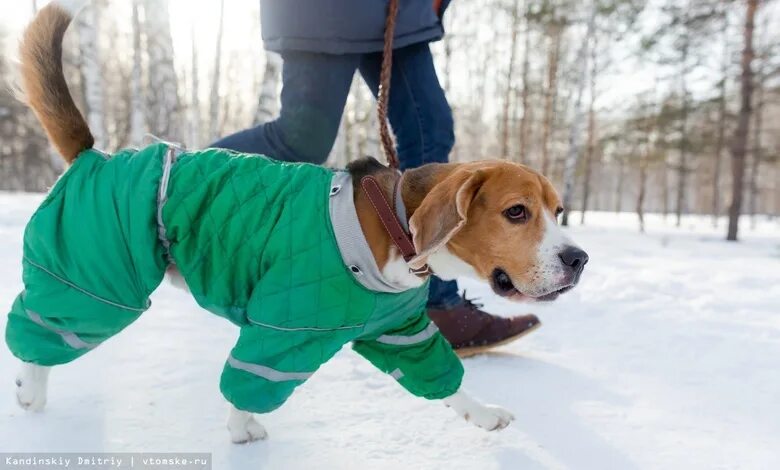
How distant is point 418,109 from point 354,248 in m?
1.08

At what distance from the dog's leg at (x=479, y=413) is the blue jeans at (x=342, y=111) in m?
0.82

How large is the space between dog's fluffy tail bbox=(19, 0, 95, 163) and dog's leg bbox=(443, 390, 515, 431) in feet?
4.99

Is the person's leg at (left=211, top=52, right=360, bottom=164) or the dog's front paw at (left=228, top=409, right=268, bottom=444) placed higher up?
the person's leg at (left=211, top=52, right=360, bottom=164)

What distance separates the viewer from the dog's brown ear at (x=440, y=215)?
155 centimetres

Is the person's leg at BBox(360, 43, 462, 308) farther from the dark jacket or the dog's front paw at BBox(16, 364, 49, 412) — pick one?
the dog's front paw at BBox(16, 364, 49, 412)

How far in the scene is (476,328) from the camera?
2510 mm

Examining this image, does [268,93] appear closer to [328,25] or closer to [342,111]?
[342,111]

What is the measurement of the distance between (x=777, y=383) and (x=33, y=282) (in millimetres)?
2604

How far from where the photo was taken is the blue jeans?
2287 millimetres

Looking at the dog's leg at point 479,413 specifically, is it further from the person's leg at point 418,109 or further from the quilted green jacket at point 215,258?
the person's leg at point 418,109

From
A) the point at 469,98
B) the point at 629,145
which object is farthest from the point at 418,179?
the point at 469,98

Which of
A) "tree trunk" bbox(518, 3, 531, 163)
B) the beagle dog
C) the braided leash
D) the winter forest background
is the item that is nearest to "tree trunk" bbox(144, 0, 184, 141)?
A: the winter forest background

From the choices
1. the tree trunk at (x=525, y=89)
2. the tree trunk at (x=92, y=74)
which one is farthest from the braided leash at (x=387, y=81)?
the tree trunk at (x=525, y=89)

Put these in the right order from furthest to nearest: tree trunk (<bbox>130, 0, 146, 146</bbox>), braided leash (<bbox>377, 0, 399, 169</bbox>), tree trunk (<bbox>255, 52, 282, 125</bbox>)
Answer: tree trunk (<bbox>130, 0, 146, 146</bbox>)
tree trunk (<bbox>255, 52, 282, 125</bbox>)
braided leash (<bbox>377, 0, 399, 169</bbox>)
